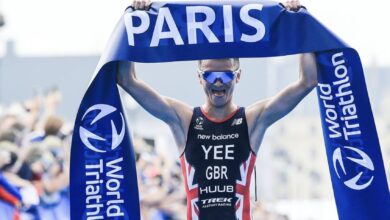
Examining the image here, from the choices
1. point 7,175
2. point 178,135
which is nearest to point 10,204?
point 7,175

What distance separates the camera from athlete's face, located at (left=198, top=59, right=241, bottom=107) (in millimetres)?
10289

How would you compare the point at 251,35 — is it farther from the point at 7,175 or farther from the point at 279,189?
the point at 279,189

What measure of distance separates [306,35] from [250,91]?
259ft

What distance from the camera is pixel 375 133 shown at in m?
10.2

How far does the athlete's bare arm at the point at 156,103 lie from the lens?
33.6 ft

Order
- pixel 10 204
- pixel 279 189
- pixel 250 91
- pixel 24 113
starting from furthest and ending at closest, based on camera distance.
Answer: pixel 279 189, pixel 250 91, pixel 24 113, pixel 10 204

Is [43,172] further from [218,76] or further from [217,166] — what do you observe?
[218,76]

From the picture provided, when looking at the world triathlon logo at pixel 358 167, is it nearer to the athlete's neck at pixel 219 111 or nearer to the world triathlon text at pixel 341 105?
the world triathlon text at pixel 341 105

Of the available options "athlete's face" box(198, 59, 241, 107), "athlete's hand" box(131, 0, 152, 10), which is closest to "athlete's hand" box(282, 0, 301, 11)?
"athlete's face" box(198, 59, 241, 107)

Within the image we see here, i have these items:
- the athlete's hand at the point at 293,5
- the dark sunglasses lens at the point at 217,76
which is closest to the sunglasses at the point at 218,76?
the dark sunglasses lens at the point at 217,76

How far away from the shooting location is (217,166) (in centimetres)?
1046

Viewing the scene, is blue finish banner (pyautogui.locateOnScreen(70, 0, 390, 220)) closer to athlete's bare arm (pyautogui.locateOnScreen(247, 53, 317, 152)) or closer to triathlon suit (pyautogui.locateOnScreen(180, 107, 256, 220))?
athlete's bare arm (pyautogui.locateOnScreen(247, 53, 317, 152))

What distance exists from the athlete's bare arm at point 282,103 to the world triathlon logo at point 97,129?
1001 mm

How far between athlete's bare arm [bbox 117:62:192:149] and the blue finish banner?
3.5 inches
